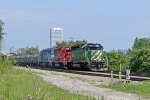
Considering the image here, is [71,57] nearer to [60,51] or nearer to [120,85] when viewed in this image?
[60,51]

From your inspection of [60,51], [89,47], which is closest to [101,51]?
[89,47]

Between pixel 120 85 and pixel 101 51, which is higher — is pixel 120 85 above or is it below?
below

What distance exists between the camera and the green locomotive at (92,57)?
176 ft

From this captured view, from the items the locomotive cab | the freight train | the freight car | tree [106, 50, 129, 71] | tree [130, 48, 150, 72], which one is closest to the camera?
tree [130, 48, 150, 72]

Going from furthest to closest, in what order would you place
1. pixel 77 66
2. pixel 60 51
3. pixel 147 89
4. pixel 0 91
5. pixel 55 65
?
pixel 55 65
pixel 60 51
pixel 77 66
pixel 147 89
pixel 0 91

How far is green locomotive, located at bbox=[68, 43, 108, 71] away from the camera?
53656 mm

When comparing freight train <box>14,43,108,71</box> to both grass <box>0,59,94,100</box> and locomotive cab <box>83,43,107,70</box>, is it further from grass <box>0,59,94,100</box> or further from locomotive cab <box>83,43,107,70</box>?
grass <box>0,59,94,100</box>

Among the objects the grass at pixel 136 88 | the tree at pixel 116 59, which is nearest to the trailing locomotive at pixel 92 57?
the tree at pixel 116 59

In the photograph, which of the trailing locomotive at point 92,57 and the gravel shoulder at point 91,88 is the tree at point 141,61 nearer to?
the trailing locomotive at point 92,57

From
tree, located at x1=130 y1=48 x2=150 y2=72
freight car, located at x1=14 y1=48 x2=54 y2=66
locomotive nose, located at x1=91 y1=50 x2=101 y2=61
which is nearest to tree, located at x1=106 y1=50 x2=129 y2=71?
freight car, located at x1=14 y1=48 x2=54 y2=66

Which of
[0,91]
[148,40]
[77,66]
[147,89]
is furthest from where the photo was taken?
[148,40]

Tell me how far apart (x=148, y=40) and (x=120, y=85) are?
104791mm

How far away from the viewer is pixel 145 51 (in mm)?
56125

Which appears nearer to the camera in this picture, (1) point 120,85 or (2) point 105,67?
(1) point 120,85
